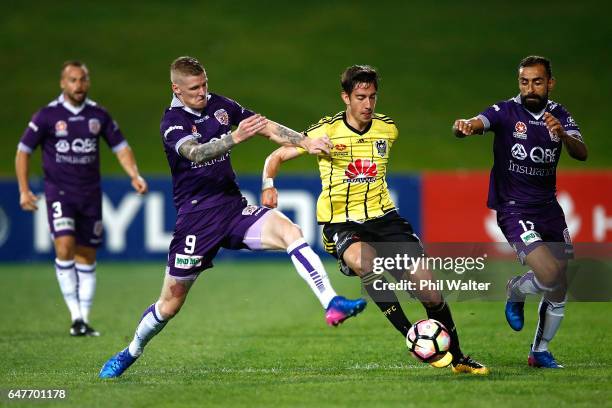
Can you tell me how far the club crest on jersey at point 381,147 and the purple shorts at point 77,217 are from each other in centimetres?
456

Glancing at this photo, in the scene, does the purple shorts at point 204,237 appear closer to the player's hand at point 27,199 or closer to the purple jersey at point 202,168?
the purple jersey at point 202,168

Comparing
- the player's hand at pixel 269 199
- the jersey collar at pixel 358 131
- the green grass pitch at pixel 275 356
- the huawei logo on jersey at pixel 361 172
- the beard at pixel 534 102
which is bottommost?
the green grass pitch at pixel 275 356

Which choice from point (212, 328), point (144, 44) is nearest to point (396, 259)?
point (212, 328)

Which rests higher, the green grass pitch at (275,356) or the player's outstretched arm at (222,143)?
the player's outstretched arm at (222,143)

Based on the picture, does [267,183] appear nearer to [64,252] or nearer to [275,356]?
[275,356]

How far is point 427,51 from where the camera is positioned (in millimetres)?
33875

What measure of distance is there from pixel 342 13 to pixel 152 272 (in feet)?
61.7

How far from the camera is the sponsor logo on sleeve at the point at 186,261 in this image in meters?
8.73

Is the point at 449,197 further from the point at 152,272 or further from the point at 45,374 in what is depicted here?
the point at 45,374

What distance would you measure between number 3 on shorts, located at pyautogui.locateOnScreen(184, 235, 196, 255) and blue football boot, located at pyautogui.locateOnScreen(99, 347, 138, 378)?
99 centimetres

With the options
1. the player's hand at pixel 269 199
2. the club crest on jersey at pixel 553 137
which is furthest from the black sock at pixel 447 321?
the club crest on jersey at pixel 553 137

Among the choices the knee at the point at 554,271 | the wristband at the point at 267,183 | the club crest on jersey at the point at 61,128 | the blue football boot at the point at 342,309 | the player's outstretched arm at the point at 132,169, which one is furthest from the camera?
the club crest on jersey at the point at 61,128

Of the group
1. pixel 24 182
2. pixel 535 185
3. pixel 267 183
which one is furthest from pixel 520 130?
pixel 24 182

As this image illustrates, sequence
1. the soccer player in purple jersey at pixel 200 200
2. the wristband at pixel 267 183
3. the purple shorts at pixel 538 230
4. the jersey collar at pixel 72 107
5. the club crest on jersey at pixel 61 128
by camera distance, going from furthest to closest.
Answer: the jersey collar at pixel 72 107 < the club crest on jersey at pixel 61 128 < the purple shorts at pixel 538 230 < the wristband at pixel 267 183 < the soccer player in purple jersey at pixel 200 200
